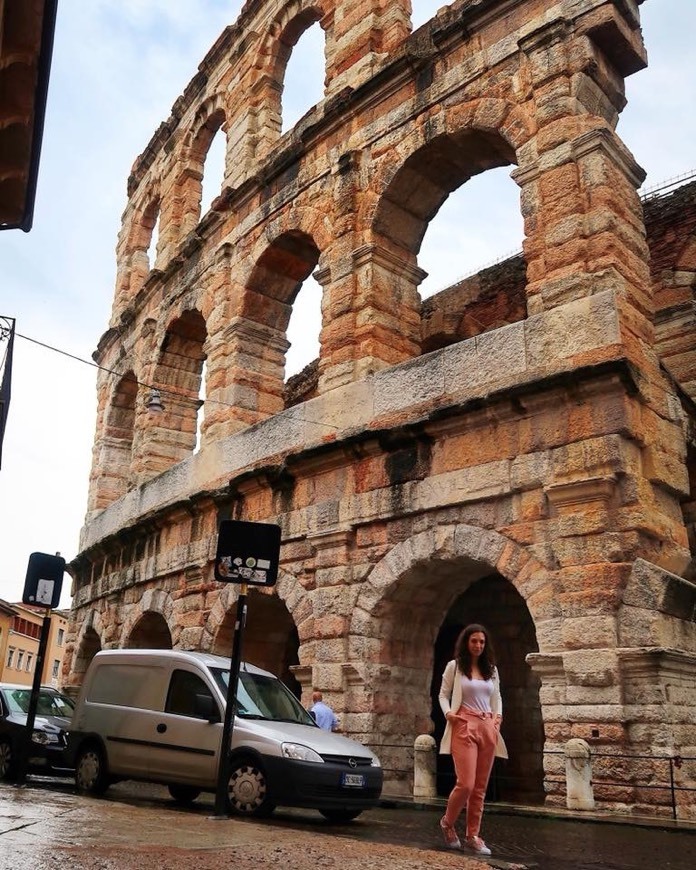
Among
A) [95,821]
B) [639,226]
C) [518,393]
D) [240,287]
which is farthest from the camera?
[240,287]

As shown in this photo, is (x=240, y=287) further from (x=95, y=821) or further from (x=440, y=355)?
(x=95, y=821)

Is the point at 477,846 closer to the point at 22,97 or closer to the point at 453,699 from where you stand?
the point at 453,699

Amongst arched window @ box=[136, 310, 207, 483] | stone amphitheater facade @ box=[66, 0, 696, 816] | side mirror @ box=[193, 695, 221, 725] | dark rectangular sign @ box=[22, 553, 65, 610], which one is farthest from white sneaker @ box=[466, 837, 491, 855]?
arched window @ box=[136, 310, 207, 483]

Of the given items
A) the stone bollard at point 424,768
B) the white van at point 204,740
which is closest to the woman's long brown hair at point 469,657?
the white van at point 204,740

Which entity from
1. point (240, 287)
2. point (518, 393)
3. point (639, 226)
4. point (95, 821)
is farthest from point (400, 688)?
point (240, 287)

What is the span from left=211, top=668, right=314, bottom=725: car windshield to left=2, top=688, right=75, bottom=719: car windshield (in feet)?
12.2

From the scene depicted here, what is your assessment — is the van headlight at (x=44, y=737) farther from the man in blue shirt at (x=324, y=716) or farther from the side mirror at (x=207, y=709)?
the side mirror at (x=207, y=709)

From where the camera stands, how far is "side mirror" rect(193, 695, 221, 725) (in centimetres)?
745

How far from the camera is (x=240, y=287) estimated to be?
13.5 m

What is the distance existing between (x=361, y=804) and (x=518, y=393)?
13.2 ft

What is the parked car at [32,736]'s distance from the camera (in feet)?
31.8

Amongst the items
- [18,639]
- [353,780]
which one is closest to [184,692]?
[353,780]

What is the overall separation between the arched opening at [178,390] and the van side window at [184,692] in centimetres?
768

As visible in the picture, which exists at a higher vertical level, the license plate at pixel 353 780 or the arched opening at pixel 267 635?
the arched opening at pixel 267 635
